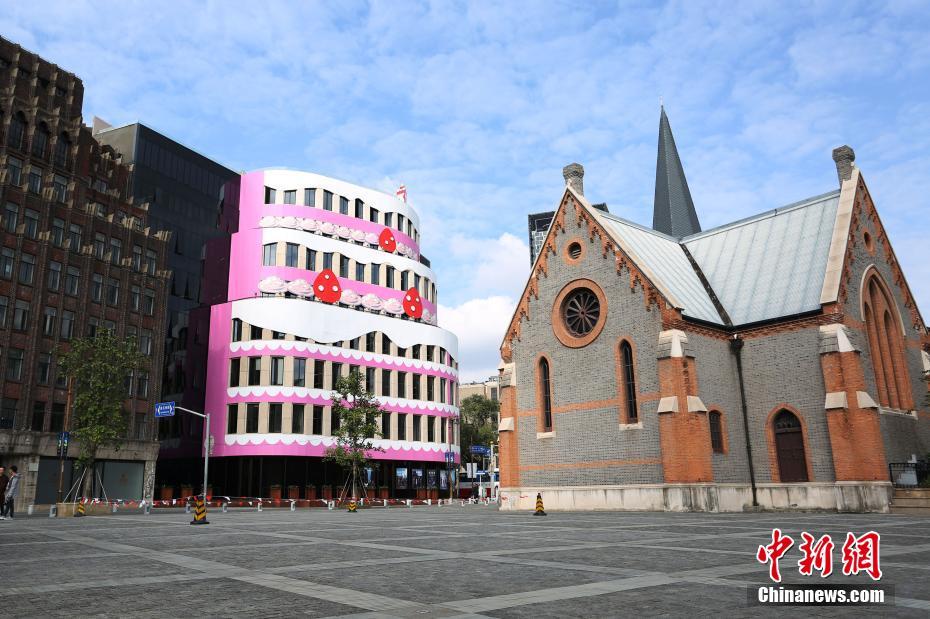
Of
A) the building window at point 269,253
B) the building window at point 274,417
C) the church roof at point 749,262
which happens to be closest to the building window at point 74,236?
the building window at point 269,253

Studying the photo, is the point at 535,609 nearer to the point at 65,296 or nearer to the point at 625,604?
the point at 625,604

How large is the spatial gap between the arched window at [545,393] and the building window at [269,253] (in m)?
33.2

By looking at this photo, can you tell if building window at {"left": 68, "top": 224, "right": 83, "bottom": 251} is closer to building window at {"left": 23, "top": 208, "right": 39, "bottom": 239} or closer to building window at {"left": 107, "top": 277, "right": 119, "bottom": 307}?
building window at {"left": 23, "top": 208, "right": 39, "bottom": 239}

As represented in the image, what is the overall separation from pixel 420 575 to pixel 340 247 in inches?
2281

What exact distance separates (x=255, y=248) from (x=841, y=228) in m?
47.3

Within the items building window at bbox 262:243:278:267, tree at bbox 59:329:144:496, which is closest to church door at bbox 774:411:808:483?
tree at bbox 59:329:144:496

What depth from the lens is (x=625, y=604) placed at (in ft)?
27.7

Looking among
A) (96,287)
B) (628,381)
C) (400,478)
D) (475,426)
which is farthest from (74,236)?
(475,426)

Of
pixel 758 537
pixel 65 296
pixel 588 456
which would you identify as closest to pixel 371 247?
pixel 65 296

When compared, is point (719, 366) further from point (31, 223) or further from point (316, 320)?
point (31, 223)

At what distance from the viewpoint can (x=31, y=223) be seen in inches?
2019

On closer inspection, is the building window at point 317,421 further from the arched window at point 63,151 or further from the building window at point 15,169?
the building window at point 15,169

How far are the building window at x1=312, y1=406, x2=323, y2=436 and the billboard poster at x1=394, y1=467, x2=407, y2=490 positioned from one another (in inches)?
399

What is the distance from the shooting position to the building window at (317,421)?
2398 inches
